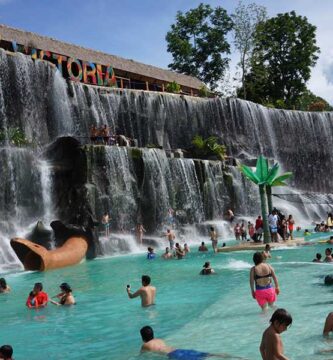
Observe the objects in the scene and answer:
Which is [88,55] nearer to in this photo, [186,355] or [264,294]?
[264,294]

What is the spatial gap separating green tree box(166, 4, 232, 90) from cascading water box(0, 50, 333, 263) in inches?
776

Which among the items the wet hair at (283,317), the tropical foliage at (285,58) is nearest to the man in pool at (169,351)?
the wet hair at (283,317)

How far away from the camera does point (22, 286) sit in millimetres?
16156

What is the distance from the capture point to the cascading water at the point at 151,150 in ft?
89.8

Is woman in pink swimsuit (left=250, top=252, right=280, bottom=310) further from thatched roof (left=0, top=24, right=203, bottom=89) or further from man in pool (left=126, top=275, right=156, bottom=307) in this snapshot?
thatched roof (left=0, top=24, right=203, bottom=89)

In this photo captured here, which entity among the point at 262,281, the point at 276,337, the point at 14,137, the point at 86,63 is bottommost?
the point at 276,337

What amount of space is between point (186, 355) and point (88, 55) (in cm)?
3838

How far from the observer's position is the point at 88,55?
43406 mm

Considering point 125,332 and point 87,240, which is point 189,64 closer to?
point 87,240

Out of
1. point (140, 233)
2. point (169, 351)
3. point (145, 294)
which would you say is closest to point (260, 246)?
point (140, 233)

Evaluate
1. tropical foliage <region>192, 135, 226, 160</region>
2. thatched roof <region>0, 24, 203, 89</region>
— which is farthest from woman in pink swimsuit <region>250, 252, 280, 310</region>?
thatched roof <region>0, 24, 203, 89</region>

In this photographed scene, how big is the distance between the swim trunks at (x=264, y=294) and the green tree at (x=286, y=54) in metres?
51.9

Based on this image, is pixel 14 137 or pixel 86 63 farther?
pixel 86 63

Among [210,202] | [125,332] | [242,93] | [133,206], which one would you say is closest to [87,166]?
[133,206]
